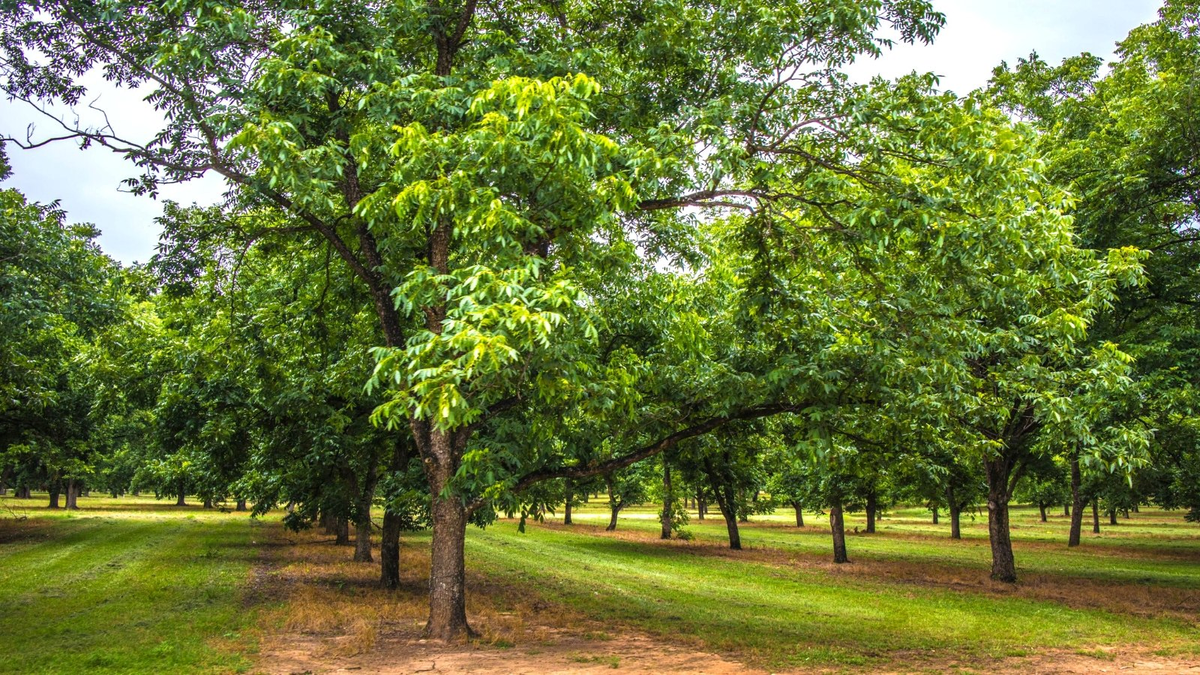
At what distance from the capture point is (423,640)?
436 inches

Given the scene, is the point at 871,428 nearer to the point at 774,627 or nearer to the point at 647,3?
the point at 774,627

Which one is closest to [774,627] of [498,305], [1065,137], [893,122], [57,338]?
[893,122]

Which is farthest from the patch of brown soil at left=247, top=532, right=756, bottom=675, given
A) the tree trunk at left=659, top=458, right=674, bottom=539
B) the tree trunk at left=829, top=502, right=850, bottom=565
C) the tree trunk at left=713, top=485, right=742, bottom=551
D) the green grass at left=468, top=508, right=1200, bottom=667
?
the tree trunk at left=659, top=458, right=674, bottom=539

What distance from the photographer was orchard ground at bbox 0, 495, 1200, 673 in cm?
1030

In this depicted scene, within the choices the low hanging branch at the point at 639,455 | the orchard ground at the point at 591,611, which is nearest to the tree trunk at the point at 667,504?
the orchard ground at the point at 591,611

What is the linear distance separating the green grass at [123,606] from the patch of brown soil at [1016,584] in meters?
16.5

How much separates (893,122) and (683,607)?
33.3ft

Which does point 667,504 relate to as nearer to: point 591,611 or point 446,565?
point 591,611

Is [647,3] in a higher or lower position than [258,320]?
higher

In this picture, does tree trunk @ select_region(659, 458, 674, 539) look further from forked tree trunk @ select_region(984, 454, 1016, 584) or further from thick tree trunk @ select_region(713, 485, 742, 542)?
forked tree trunk @ select_region(984, 454, 1016, 584)

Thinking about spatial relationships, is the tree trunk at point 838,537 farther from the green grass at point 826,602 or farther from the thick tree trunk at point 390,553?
the thick tree trunk at point 390,553

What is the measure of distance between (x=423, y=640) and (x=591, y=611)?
4.42 meters

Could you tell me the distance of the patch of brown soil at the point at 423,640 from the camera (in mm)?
9758

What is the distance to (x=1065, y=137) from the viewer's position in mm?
19203
